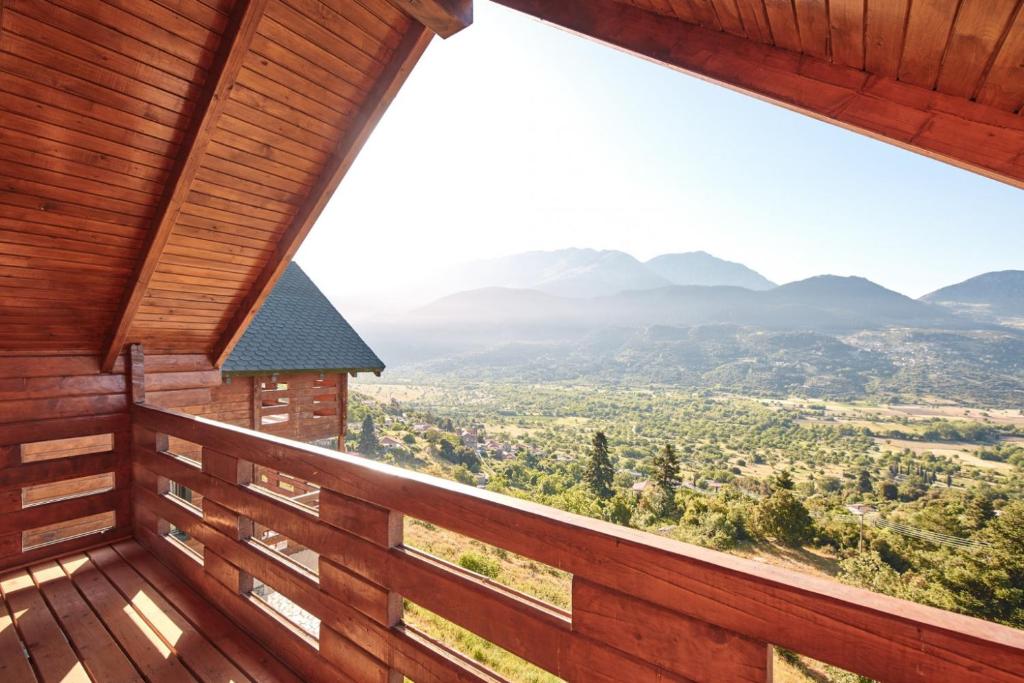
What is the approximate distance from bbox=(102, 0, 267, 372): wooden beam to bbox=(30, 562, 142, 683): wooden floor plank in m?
1.44

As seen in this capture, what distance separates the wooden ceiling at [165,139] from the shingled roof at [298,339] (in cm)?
468

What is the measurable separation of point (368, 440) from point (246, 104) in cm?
3095

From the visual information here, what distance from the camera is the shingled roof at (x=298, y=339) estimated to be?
7.75 metres

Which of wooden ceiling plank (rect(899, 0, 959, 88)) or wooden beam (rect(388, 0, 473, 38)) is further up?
wooden beam (rect(388, 0, 473, 38))

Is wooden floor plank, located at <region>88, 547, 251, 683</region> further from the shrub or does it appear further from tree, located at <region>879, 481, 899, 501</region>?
tree, located at <region>879, 481, 899, 501</region>

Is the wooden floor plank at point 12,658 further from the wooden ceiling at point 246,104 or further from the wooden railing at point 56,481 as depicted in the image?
the wooden ceiling at point 246,104

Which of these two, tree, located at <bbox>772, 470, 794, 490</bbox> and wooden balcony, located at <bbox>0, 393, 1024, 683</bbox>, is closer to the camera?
wooden balcony, located at <bbox>0, 393, 1024, 683</bbox>

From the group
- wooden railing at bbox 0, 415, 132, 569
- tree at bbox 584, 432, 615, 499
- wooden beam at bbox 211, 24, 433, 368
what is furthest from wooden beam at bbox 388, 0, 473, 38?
tree at bbox 584, 432, 615, 499

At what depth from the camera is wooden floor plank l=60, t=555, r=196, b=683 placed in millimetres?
1976

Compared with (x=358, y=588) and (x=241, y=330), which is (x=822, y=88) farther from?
(x=241, y=330)

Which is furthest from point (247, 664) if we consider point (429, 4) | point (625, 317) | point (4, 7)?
point (625, 317)

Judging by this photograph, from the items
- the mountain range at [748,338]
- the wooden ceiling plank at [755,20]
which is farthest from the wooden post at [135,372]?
the mountain range at [748,338]

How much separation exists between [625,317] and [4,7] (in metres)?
128

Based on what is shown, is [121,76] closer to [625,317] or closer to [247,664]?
[247,664]
